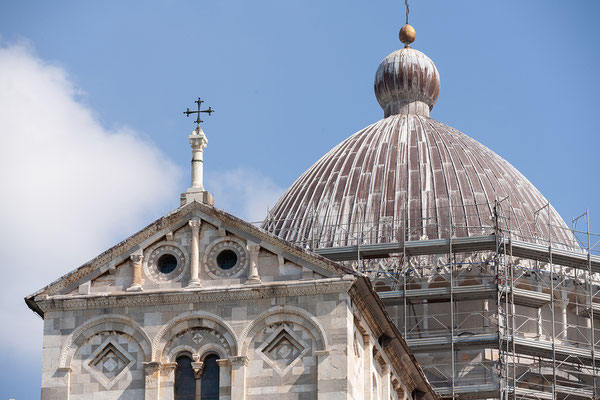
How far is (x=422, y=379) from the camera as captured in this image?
64.1 meters

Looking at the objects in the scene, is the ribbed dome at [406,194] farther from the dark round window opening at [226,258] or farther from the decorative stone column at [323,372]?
the decorative stone column at [323,372]

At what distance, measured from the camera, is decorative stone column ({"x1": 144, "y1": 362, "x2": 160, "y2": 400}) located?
54.1m

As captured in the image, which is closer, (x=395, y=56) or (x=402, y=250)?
(x=402, y=250)

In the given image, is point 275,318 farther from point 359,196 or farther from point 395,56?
point 395,56

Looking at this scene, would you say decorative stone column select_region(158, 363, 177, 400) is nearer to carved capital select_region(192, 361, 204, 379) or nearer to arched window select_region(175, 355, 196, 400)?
arched window select_region(175, 355, 196, 400)

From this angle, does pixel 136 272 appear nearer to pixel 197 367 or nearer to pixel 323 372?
pixel 197 367

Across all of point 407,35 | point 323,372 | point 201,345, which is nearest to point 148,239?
point 201,345

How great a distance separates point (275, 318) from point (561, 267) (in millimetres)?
31202

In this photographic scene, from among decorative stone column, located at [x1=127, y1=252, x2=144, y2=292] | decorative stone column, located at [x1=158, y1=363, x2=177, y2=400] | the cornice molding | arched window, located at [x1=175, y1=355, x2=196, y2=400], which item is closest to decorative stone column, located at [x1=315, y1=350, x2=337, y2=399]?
the cornice molding

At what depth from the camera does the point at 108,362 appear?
5494cm

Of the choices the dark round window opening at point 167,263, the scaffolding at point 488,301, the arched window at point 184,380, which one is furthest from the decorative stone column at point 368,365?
the scaffolding at point 488,301

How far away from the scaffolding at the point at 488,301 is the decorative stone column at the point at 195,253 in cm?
2529

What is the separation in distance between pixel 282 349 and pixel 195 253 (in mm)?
4051

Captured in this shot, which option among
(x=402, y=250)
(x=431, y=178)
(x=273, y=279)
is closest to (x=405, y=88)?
(x=431, y=178)
